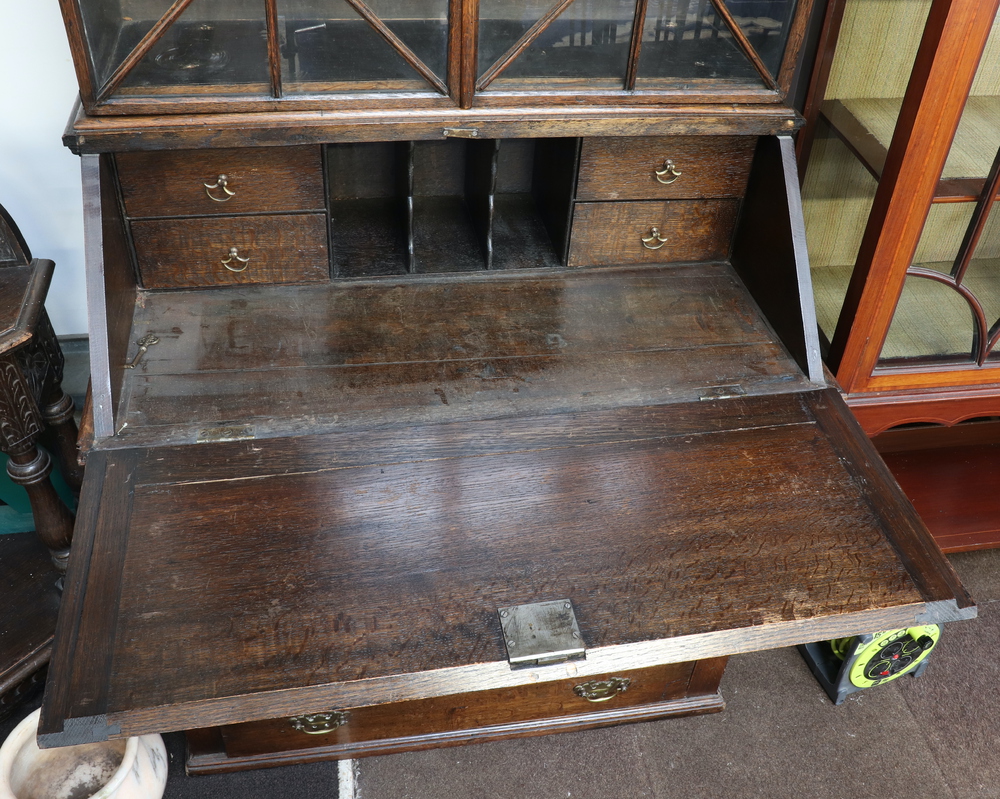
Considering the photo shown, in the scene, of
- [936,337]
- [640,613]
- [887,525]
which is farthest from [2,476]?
[936,337]

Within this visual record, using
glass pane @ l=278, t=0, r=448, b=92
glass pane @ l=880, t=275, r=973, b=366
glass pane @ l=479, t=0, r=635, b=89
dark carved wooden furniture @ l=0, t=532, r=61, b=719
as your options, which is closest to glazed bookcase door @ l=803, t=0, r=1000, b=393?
glass pane @ l=880, t=275, r=973, b=366

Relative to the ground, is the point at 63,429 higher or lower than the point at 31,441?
lower

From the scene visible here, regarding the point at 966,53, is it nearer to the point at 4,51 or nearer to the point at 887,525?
the point at 887,525

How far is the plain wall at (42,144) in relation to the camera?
1636 millimetres

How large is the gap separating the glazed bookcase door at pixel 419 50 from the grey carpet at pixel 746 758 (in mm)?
1208

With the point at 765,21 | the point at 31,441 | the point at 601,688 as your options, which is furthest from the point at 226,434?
the point at 765,21

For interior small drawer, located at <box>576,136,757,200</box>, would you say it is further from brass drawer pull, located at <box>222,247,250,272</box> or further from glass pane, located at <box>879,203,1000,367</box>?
brass drawer pull, located at <box>222,247,250,272</box>

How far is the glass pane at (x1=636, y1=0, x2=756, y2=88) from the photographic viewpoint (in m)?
1.38

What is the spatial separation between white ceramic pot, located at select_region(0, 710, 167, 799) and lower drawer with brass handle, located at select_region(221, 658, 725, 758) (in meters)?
0.14

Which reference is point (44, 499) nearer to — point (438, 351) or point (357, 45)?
point (438, 351)

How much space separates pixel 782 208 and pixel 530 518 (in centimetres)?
75

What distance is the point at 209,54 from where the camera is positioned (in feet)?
4.23

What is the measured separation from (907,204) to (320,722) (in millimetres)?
1374

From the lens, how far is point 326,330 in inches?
59.4
